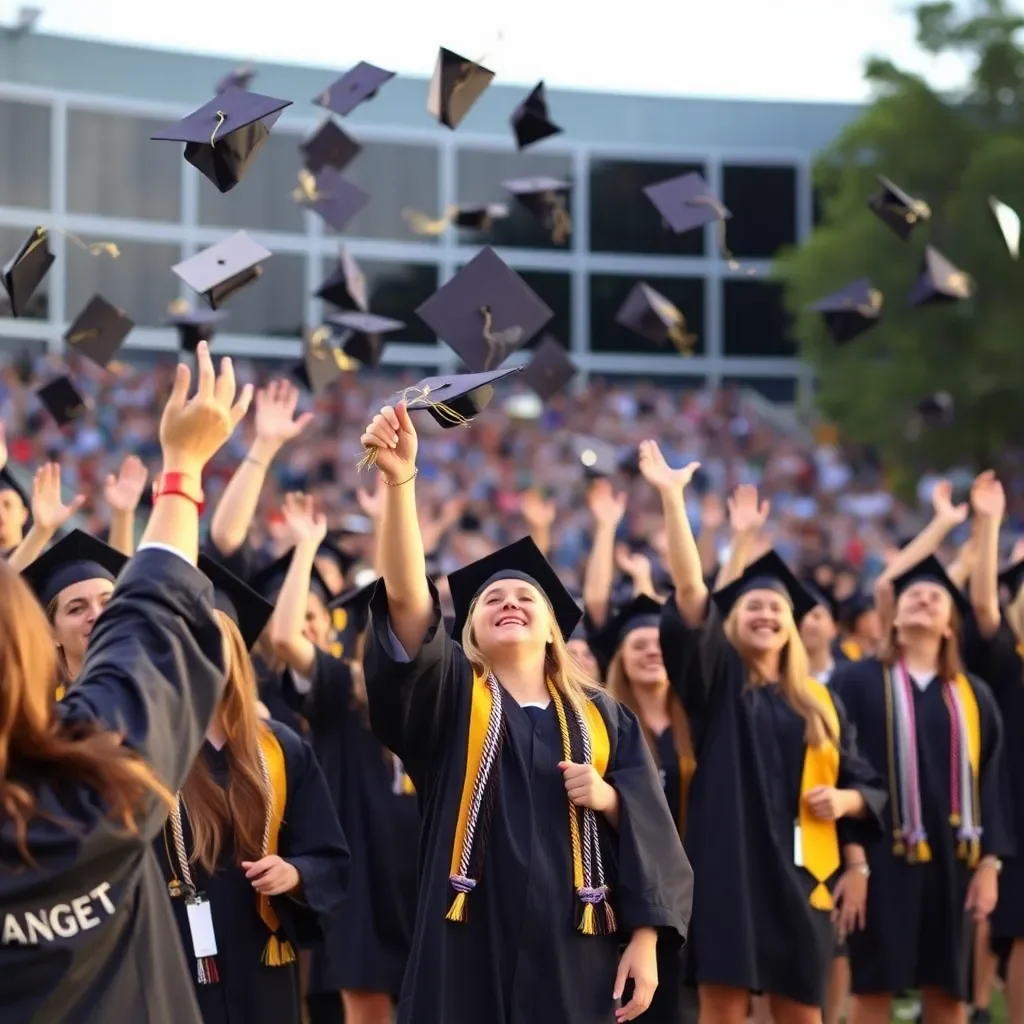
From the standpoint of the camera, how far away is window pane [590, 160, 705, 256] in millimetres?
34031

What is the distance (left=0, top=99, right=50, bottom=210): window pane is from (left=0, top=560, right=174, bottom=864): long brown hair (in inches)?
1147

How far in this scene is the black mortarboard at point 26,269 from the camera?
6410 mm

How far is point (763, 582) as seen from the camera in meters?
6.52

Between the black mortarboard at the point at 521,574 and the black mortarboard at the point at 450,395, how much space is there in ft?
2.18

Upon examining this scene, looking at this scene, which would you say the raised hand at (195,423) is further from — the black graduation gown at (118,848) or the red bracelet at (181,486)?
the black graduation gown at (118,848)

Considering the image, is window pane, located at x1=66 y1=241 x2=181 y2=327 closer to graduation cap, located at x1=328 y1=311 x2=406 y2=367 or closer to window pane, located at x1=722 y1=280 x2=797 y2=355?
window pane, located at x1=722 y1=280 x2=797 y2=355

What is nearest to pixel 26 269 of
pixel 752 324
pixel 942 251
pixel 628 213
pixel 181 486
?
pixel 181 486

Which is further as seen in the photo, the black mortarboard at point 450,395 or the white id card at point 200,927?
the white id card at point 200,927

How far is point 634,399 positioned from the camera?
27172 mm

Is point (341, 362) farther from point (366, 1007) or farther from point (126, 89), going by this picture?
point (126, 89)


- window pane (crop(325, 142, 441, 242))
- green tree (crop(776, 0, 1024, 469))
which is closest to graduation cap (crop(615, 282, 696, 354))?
green tree (crop(776, 0, 1024, 469))

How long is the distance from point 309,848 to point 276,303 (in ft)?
91.5

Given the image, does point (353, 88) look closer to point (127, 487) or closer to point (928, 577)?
point (127, 487)

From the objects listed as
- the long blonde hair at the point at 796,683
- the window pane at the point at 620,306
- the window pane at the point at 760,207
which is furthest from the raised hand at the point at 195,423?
the window pane at the point at 760,207
